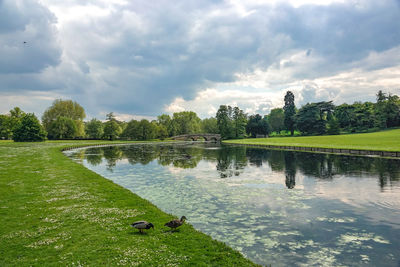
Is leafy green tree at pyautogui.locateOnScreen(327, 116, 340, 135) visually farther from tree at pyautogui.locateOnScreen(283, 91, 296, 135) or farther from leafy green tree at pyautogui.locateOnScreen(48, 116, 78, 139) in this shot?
leafy green tree at pyautogui.locateOnScreen(48, 116, 78, 139)

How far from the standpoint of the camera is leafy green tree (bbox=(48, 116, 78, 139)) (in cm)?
13638

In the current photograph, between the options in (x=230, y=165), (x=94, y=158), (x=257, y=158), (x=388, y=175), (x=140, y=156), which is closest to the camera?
(x=388, y=175)

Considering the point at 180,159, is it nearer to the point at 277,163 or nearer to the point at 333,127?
the point at 277,163

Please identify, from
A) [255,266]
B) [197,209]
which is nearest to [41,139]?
[197,209]

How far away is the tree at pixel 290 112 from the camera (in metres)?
155

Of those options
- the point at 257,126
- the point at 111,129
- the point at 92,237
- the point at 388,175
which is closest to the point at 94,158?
the point at 92,237

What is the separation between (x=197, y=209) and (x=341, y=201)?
466 inches

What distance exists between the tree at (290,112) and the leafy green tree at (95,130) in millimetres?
122509

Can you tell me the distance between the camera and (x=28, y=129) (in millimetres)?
103250

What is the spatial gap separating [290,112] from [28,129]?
14372 cm

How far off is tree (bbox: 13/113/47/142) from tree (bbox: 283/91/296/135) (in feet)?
447

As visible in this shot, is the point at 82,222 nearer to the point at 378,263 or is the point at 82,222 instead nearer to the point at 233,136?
the point at 378,263

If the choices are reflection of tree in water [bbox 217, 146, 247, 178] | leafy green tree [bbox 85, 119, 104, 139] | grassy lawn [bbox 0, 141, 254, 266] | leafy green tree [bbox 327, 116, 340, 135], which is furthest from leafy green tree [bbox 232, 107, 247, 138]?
grassy lawn [bbox 0, 141, 254, 266]

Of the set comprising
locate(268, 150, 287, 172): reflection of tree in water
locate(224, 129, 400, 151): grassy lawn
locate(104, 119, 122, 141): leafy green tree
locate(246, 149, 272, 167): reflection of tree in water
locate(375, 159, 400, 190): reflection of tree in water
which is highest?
locate(104, 119, 122, 141): leafy green tree
